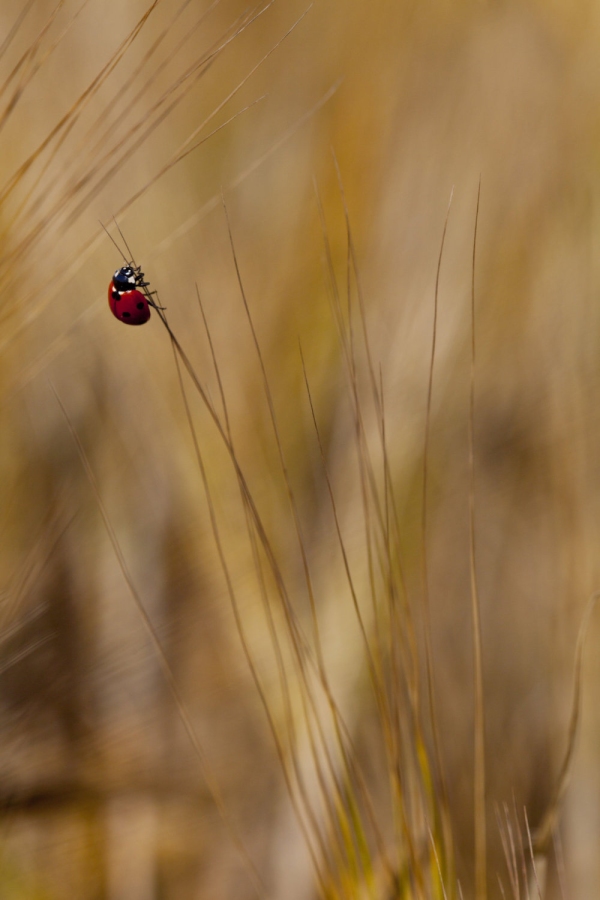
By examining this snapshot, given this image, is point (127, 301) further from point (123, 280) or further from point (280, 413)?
point (280, 413)

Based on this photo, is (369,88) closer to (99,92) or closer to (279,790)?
(99,92)

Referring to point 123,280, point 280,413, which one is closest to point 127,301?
point 123,280

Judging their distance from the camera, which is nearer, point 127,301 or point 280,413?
point 127,301

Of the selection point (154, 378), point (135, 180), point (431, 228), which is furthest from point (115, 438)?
point (431, 228)
